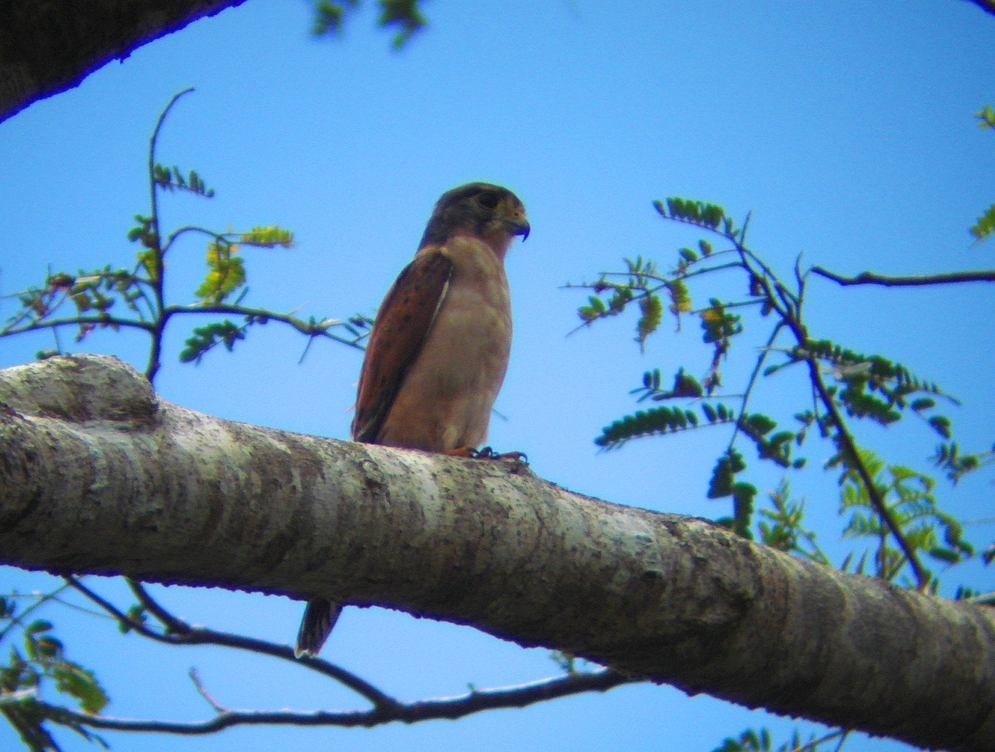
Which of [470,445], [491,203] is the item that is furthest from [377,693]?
[491,203]

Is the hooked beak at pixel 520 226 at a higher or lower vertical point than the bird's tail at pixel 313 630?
higher

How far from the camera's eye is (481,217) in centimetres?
537

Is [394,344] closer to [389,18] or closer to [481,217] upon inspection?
[481,217]

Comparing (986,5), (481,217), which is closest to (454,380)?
(481,217)

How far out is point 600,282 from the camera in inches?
147

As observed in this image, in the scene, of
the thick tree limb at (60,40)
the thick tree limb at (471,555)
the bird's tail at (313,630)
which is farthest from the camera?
the bird's tail at (313,630)

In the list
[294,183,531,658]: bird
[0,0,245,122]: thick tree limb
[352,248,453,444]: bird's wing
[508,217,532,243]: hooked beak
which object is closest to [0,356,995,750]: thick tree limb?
[0,0,245,122]: thick tree limb

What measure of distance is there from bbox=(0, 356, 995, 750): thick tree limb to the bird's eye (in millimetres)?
3239

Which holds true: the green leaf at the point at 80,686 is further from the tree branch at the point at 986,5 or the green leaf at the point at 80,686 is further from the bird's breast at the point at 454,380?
the tree branch at the point at 986,5

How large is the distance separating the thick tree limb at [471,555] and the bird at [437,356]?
5.49 feet

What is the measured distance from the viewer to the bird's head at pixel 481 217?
5293 mm

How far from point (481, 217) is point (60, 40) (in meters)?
4.07

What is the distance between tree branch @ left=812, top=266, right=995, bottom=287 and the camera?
9.77 feet

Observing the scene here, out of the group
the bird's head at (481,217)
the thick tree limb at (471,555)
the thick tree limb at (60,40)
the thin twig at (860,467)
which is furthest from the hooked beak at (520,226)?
the thick tree limb at (60,40)
